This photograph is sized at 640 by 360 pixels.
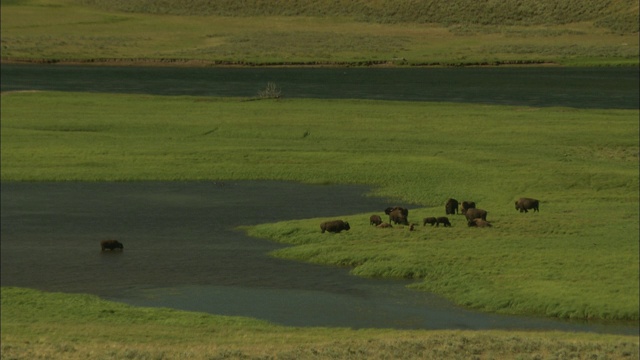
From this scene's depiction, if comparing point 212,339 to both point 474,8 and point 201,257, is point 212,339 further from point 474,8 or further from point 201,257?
point 474,8

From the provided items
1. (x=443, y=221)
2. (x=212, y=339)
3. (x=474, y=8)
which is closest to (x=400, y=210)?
(x=443, y=221)

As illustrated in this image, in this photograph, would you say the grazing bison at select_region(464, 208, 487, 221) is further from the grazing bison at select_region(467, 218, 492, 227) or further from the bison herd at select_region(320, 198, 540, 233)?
the grazing bison at select_region(467, 218, 492, 227)

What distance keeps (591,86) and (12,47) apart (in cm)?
6927

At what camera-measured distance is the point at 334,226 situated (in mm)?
34656

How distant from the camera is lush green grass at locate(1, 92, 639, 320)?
28.8 meters

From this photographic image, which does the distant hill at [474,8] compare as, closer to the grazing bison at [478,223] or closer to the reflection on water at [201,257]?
the reflection on water at [201,257]

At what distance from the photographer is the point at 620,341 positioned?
21062 mm

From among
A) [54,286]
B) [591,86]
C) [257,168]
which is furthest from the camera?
[591,86]

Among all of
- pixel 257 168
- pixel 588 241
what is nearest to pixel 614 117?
pixel 257 168

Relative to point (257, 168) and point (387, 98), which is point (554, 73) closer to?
point (387, 98)

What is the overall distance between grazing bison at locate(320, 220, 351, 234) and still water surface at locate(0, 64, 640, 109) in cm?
4052

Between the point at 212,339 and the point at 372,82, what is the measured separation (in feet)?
241

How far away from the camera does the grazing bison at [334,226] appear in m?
34.6

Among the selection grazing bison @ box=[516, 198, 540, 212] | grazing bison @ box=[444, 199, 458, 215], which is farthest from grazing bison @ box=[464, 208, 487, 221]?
grazing bison @ box=[516, 198, 540, 212]
